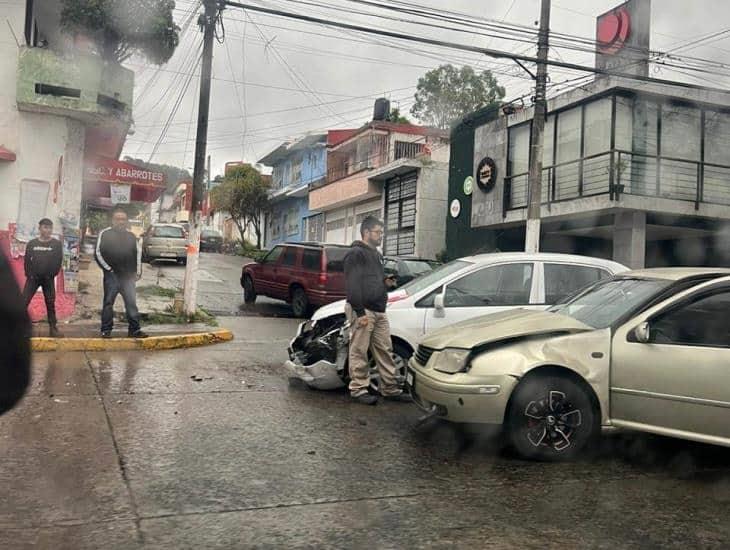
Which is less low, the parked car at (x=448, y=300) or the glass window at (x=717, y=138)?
the glass window at (x=717, y=138)

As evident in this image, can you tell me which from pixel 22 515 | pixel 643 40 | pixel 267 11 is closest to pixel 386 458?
pixel 22 515

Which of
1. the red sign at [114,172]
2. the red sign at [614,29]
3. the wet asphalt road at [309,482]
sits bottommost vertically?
the wet asphalt road at [309,482]

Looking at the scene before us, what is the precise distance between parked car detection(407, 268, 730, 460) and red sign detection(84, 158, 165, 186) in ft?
30.8

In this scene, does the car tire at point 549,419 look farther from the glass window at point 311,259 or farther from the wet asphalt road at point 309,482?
the glass window at point 311,259

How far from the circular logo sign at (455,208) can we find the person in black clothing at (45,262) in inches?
590

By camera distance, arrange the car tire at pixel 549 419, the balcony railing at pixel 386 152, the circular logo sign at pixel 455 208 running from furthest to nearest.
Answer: the balcony railing at pixel 386 152 → the circular logo sign at pixel 455 208 → the car tire at pixel 549 419

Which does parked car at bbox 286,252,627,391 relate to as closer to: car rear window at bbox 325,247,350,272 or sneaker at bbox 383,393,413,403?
sneaker at bbox 383,393,413,403

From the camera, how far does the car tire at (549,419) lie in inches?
188

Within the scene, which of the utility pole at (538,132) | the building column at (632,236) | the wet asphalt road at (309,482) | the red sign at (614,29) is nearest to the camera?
the wet asphalt road at (309,482)

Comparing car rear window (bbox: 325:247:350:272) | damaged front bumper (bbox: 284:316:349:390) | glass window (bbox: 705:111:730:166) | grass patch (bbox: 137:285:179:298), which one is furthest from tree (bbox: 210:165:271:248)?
damaged front bumper (bbox: 284:316:349:390)

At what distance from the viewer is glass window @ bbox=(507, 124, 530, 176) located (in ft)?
63.2

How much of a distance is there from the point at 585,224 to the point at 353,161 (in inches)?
617

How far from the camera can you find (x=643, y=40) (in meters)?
17.8

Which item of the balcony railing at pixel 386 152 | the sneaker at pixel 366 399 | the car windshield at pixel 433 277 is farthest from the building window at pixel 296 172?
the sneaker at pixel 366 399
